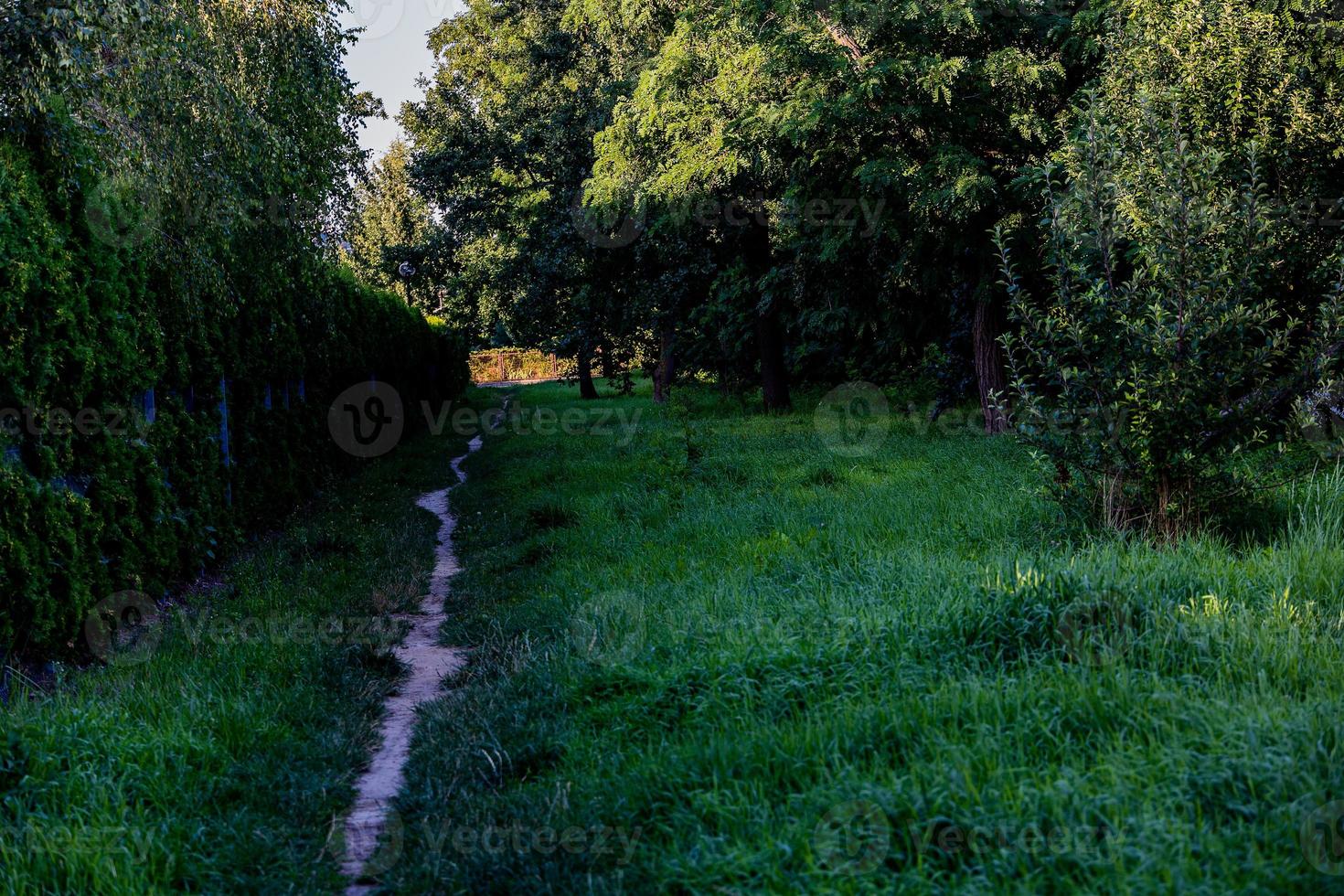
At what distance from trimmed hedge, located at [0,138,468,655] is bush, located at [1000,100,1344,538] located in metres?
6.20

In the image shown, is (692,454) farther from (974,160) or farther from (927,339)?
(927,339)

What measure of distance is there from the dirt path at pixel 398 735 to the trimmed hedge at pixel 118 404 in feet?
6.84

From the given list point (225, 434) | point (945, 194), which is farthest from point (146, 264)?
point (945, 194)

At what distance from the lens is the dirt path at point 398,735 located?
3.64m

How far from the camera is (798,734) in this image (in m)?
3.61

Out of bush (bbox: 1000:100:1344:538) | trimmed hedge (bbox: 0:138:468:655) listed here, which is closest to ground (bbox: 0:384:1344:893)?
bush (bbox: 1000:100:1344:538)

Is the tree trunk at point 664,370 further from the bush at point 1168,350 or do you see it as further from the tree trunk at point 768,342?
the bush at point 1168,350

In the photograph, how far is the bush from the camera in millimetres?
5938

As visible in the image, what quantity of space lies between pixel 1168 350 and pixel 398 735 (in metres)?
5.19

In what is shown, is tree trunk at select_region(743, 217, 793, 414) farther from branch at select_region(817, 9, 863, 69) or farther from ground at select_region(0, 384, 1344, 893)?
ground at select_region(0, 384, 1344, 893)

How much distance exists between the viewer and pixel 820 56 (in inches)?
466

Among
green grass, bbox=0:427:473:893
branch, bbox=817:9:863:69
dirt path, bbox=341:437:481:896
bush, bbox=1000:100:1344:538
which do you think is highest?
branch, bbox=817:9:863:69

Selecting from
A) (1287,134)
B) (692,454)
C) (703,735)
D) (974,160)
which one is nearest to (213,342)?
(692,454)

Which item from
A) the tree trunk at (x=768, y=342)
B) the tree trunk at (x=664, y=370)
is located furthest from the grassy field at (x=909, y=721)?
the tree trunk at (x=664, y=370)
